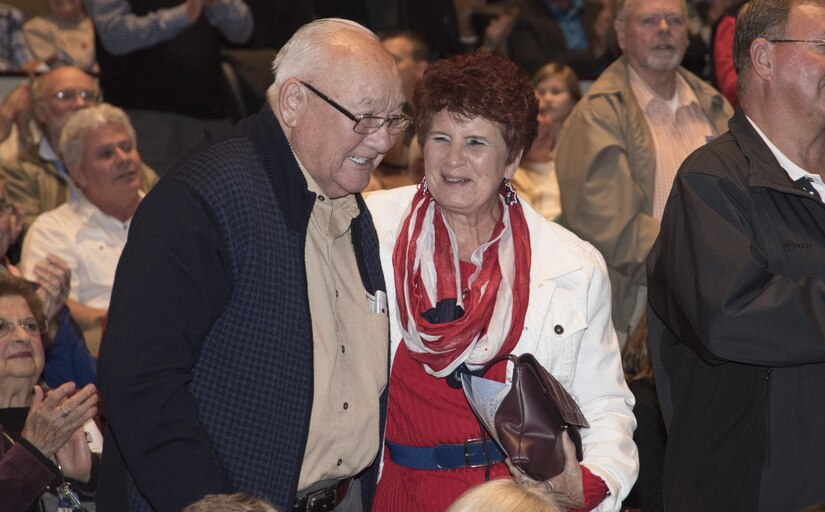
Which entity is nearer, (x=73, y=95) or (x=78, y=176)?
(x=78, y=176)

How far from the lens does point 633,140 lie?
4680 mm

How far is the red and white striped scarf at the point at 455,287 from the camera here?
2.90 m

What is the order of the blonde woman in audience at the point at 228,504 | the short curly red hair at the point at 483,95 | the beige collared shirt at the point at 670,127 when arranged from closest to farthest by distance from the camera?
the blonde woman in audience at the point at 228,504, the short curly red hair at the point at 483,95, the beige collared shirt at the point at 670,127

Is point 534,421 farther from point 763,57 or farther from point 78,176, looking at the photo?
point 78,176

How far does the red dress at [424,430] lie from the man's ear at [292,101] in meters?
0.70

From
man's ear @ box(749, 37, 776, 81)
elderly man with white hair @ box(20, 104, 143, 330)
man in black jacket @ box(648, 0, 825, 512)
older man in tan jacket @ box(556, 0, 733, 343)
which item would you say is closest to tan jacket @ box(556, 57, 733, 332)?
older man in tan jacket @ box(556, 0, 733, 343)

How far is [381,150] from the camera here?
2740 mm

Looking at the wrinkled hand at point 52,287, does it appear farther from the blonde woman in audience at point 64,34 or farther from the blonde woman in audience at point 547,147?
the blonde woman in audience at point 64,34

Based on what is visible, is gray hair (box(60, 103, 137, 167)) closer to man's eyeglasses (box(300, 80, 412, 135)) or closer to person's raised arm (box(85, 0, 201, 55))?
person's raised arm (box(85, 0, 201, 55))

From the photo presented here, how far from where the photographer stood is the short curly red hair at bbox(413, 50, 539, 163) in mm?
3016

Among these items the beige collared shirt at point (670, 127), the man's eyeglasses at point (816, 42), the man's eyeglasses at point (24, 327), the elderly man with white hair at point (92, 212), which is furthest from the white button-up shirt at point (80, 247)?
the man's eyeglasses at point (816, 42)

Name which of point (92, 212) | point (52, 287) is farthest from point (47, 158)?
point (52, 287)

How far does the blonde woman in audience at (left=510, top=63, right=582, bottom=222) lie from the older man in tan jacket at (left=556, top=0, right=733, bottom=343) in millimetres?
642

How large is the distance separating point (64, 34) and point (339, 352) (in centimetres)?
446
